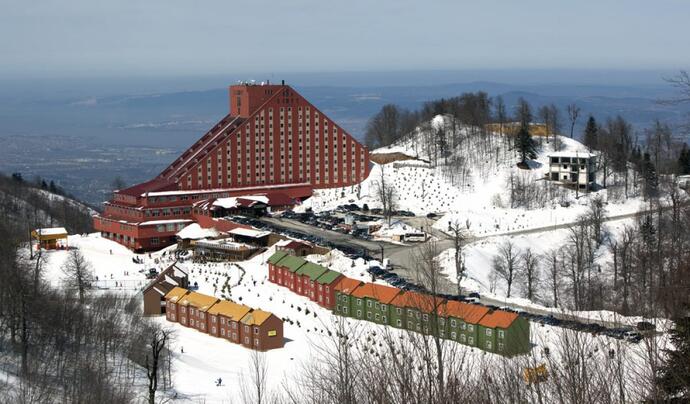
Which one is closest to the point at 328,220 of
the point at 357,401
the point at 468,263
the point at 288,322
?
the point at 468,263

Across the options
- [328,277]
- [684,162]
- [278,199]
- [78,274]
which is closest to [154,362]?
[328,277]

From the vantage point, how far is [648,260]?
47250mm

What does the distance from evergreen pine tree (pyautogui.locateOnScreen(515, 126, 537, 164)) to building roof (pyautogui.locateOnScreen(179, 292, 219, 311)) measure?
31.6 m

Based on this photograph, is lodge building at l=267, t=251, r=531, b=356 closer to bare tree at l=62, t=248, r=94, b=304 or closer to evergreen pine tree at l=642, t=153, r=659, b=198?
bare tree at l=62, t=248, r=94, b=304

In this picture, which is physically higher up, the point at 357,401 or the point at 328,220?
the point at 357,401

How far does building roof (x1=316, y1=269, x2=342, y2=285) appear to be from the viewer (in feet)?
143

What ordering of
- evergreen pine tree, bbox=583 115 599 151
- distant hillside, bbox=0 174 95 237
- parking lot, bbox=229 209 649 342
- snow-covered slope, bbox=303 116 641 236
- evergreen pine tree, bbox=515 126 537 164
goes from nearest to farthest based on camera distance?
parking lot, bbox=229 209 649 342
snow-covered slope, bbox=303 116 641 236
evergreen pine tree, bbox=515 126 537 164
evergreen pine tree, bbox=583 115 599 151
distant hillside, bbox=0 174 95 237

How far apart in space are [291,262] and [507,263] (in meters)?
11.8

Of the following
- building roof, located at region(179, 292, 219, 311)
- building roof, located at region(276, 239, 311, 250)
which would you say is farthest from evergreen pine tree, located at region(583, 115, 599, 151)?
building roof, located at region(179, 292, 219, 311)

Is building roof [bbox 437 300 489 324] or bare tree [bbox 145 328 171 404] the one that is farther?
building roof [bbox 437 300 489 324]

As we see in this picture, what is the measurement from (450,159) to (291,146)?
40.8 ft

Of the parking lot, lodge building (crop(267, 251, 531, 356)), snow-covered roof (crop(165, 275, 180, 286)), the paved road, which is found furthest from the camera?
snow-covered roof (crop(165, 275, 180, 286))

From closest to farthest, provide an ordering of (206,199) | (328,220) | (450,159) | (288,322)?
(288,322), (328,220), (206,199), (450,159)

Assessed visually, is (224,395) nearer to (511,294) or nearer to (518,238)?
(511,294)
